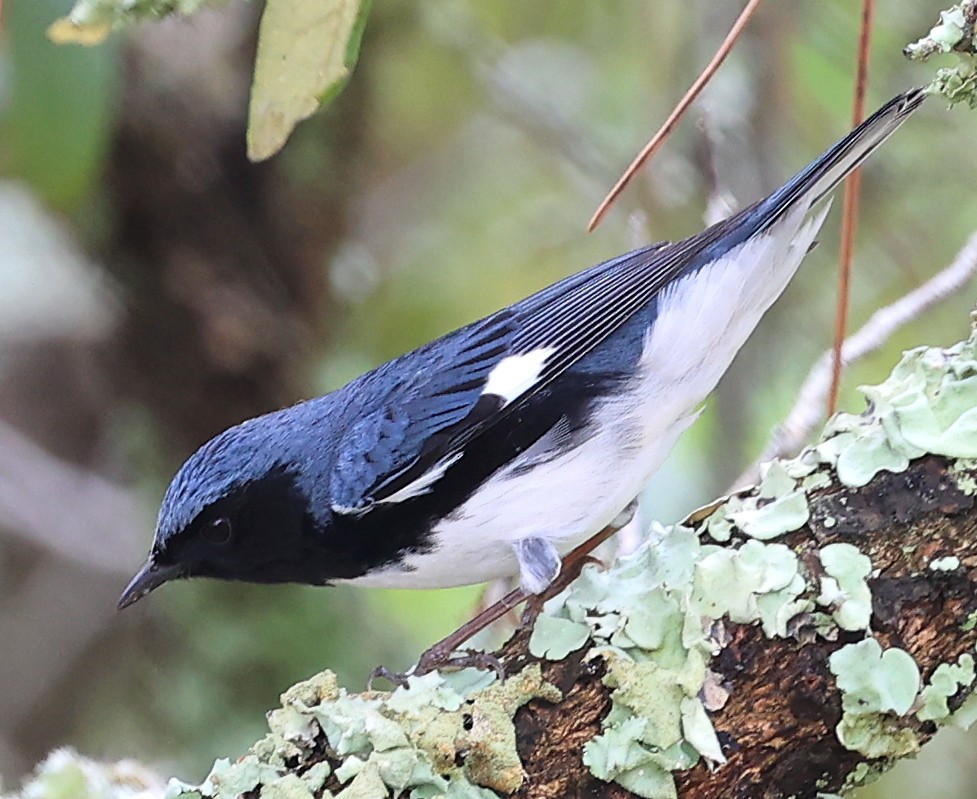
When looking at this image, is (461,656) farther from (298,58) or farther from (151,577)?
(298,58)

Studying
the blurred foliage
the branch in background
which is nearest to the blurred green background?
the branch in background

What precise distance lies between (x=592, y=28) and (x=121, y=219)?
1.63 meters

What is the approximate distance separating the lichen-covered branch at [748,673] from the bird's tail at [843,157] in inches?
16.1

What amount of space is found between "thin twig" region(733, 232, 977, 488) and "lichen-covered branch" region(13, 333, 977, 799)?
45cm

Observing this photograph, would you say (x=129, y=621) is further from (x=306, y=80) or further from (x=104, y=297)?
(x=306, y=80)

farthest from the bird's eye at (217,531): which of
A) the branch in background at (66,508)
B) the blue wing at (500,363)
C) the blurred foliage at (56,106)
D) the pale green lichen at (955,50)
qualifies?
the branch in background at (66,508)

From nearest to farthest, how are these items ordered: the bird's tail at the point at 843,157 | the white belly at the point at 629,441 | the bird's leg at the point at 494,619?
the bird's leg at the point at 494,619
the bird's tail at the point at 843,157
the white belly at the point at 629,441

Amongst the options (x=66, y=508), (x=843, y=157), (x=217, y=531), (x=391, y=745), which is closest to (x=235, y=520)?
(x=217, y=531)

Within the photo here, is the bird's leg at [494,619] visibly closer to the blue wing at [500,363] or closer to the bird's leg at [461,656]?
the bird's leg at [461,656]

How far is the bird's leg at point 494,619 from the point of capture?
1597mm

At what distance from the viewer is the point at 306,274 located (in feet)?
11.8

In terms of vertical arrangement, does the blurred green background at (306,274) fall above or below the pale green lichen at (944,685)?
above

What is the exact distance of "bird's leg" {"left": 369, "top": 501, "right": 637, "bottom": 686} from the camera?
1.60m

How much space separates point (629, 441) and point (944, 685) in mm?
725
